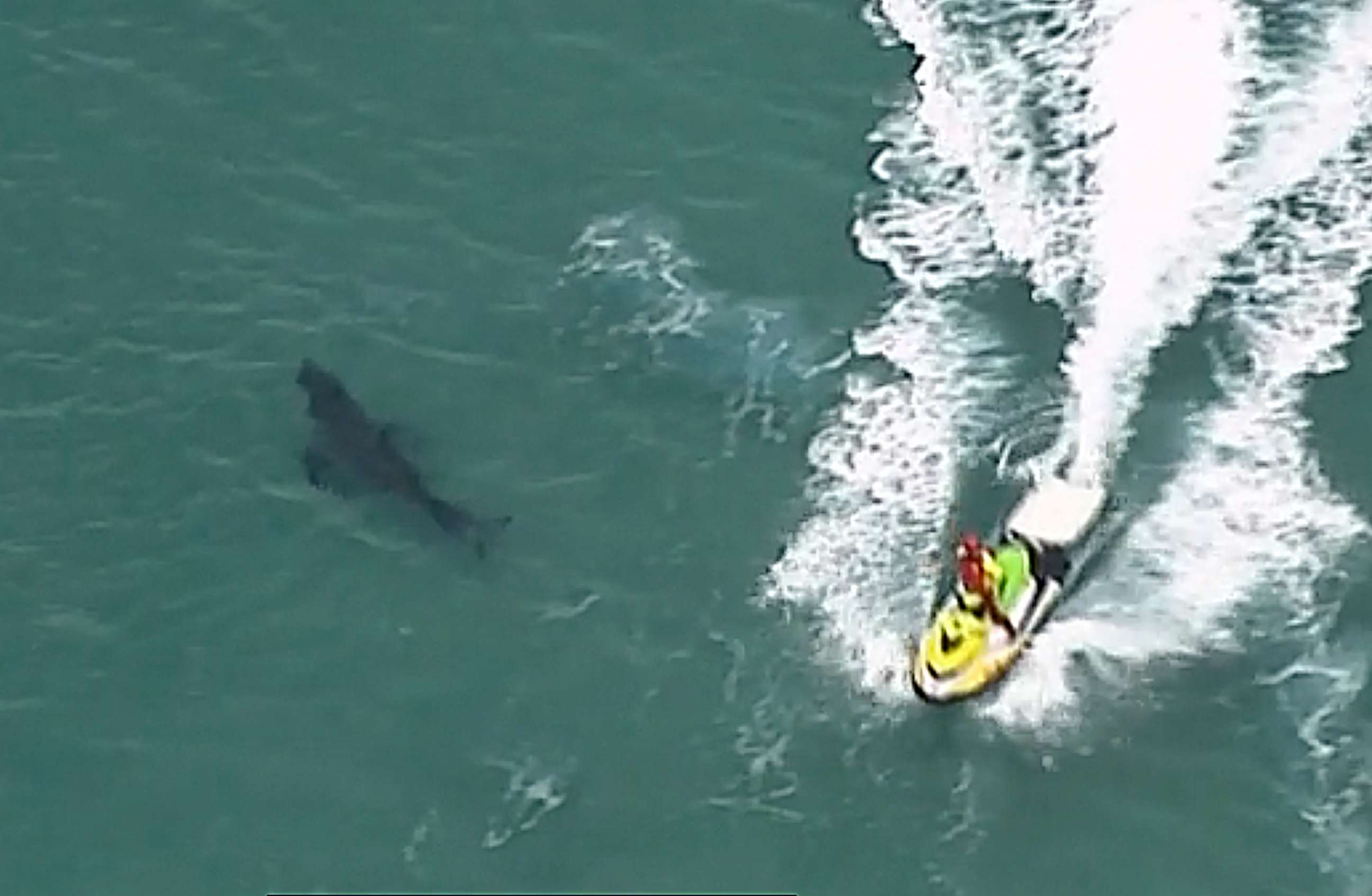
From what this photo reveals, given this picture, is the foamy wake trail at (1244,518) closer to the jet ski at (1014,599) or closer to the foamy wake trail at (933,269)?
the jet ski at (1014,599)

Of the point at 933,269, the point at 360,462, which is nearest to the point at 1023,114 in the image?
the point at 933,269

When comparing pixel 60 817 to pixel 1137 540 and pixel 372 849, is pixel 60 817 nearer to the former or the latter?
pixel 372 849

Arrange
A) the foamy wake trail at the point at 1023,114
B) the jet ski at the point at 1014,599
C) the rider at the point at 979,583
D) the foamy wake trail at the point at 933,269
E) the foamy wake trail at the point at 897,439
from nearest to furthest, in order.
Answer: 1. the jet ski at the point at 1014,599
2. the rider at the point at 979,583
3. the foamy wake trail at the point at 897,439
4. the foamy wake trail at the point at 933,269
5. the foamy wake trail at the point at 1023,114

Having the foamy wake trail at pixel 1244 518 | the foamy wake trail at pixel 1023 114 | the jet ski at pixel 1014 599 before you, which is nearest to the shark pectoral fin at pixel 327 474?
the jet ski at pixel 1014 599

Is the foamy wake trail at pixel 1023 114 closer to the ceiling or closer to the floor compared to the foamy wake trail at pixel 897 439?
closer to the ceiling

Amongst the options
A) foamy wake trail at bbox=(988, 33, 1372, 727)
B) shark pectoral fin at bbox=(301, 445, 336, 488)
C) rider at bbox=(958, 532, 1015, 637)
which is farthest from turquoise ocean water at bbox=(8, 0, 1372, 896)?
rider at bbox=(958, 532, 1015, 637)

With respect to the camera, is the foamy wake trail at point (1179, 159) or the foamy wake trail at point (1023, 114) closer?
the foamy wake trail at point (1179, 159)

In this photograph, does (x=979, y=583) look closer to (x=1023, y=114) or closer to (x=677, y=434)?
(x=677, y=434)
